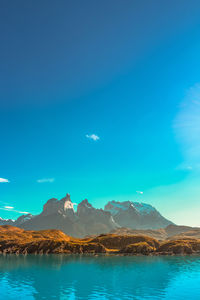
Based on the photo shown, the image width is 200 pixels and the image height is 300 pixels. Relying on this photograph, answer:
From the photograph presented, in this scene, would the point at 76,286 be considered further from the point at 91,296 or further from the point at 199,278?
the point at 199,278

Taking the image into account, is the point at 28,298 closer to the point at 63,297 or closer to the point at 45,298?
the point at 45,298

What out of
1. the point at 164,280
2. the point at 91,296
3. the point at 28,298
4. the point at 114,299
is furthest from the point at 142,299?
the point at 164,280

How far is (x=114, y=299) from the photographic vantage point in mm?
54438

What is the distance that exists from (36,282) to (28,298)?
2196 cm

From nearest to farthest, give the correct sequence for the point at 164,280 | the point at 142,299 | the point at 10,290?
the point at 142,299 → the point at 10,290 → the point at 164,280

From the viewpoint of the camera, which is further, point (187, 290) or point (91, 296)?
point (187, 290)

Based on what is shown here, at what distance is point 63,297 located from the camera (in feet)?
186

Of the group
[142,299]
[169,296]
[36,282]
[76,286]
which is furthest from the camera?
[36,282]

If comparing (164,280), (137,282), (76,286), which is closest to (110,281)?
(137,282)

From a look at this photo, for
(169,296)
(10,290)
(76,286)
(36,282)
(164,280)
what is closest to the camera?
(169,296)

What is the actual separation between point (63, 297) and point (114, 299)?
39.7ft

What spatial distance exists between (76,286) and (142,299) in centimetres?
2372

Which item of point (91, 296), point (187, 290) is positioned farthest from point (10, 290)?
point (187, 290)

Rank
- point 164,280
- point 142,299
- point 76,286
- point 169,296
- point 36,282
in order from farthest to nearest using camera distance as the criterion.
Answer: point 164,280 < point 36,282 < point 76,286 < point 169,296 < point 142,299
